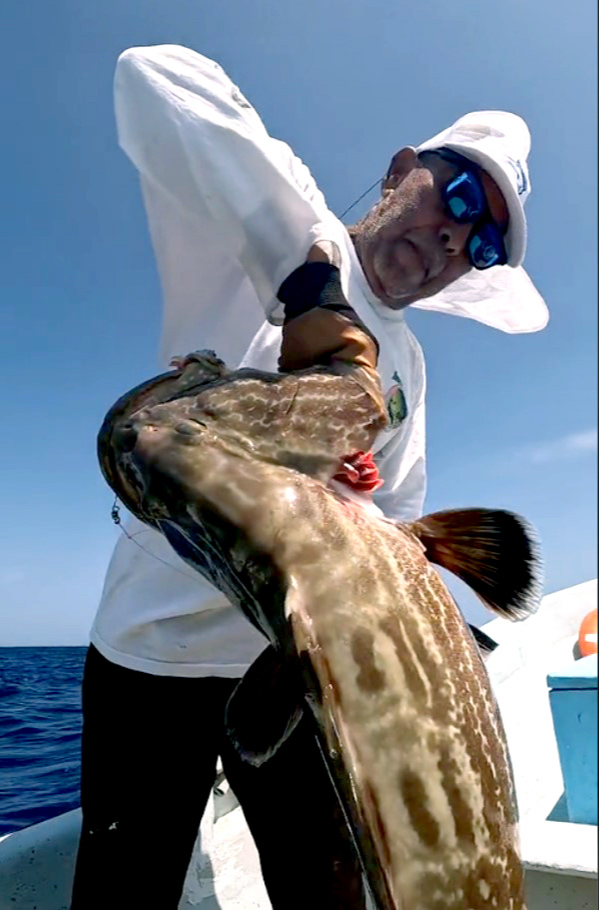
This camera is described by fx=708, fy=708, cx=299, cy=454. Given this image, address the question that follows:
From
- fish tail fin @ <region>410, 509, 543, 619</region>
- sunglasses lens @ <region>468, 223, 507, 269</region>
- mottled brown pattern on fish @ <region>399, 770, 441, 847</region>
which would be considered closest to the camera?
mottled brown pattern on fish @ <region>399, 770, 441, 847</region>

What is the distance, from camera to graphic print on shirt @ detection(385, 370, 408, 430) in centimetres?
260

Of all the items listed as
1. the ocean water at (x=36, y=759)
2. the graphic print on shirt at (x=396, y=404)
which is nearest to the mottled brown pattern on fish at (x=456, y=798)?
the graphic print on shirt at (x=396, y=404)

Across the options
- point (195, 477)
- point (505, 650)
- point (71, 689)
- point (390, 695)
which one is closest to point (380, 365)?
point (195, 477)

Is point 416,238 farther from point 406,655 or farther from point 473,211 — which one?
point 406,655

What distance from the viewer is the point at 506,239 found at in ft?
9.10

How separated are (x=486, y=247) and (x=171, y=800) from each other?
2315mm

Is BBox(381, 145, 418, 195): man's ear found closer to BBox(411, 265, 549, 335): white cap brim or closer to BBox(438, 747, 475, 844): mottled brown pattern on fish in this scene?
BBox(411, 265, 549, 335): white cap brim

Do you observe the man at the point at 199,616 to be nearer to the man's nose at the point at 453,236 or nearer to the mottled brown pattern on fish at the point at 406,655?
the man's nose at the point at 453,236

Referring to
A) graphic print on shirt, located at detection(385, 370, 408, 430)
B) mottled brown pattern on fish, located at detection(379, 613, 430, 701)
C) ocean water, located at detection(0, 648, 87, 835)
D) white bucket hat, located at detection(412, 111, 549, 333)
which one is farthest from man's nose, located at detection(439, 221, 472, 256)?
ocean water, located at detection(0, 648, 87, 835)

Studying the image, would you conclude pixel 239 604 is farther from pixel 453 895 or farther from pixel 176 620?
pixel 176 620

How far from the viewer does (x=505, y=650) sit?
6.57 meters

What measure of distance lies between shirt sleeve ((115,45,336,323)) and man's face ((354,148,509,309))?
85cm

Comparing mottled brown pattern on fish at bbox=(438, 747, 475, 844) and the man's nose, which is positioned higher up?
the man's nose

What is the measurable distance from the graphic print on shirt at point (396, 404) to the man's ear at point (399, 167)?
0.86 metres
